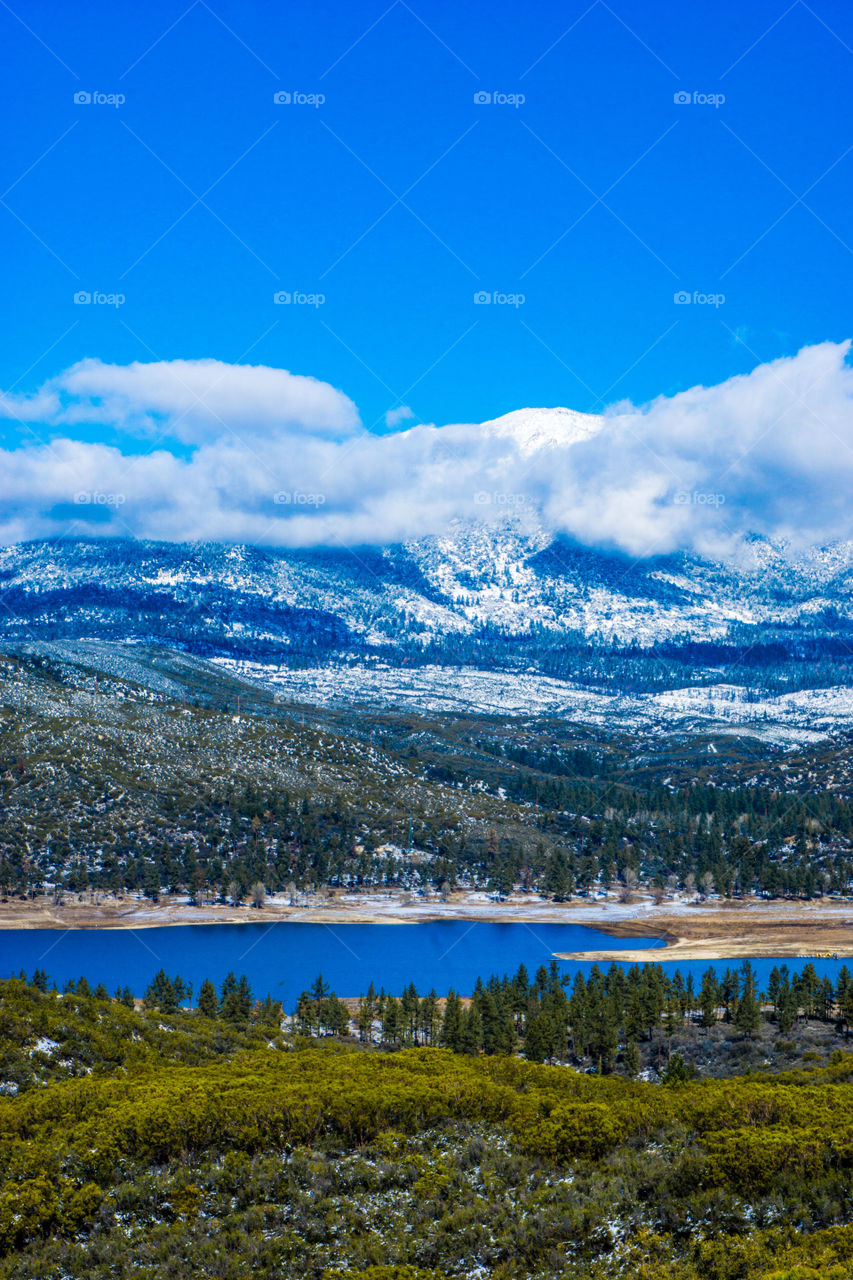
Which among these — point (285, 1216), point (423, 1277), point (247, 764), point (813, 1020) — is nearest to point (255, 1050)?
point (285, 1216)

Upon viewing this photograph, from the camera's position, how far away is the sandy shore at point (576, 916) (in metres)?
118

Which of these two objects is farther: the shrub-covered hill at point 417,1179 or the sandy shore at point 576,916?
the sandy shore at point 576,916

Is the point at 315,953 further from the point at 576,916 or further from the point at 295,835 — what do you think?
the point at 295,835

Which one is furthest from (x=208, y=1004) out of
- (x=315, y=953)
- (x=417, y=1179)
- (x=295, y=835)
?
(x=295, y=835)

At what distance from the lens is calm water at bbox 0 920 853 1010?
4075 inches

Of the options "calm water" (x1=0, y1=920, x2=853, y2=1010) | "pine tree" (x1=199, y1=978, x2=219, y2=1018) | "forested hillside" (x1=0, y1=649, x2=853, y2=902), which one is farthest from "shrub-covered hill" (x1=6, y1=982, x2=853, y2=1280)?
"forested hillside" (x1=0, y1=649, x2=853, y2=902)

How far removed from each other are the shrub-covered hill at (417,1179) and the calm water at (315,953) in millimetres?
58505

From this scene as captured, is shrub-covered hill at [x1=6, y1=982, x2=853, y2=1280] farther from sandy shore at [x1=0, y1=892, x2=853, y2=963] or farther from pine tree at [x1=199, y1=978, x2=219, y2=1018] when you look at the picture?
sandy shore at [x1=0, y1=892, x2=853, y2=963]

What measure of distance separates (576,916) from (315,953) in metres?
43.8

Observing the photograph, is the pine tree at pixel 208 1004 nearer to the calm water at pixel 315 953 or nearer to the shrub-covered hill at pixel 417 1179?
the calm water at pixel 315 953

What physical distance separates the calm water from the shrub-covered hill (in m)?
58.5

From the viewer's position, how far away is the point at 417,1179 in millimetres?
31078

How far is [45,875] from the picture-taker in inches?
5512

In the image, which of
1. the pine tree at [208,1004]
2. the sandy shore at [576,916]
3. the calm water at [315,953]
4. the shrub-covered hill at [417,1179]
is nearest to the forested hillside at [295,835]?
the sandy shore at [576,916]
